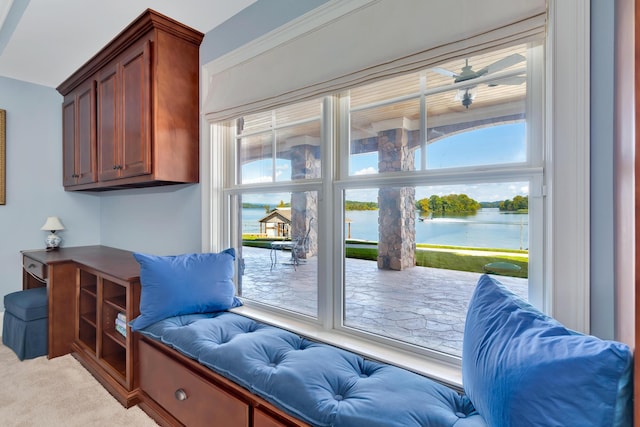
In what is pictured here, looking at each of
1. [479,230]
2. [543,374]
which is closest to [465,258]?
[479,230]

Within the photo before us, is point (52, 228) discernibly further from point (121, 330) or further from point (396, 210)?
point (396, 210)

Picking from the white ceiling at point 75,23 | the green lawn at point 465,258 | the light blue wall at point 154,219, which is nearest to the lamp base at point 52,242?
the light blue wall at point 154,219

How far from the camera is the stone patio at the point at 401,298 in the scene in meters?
1.36

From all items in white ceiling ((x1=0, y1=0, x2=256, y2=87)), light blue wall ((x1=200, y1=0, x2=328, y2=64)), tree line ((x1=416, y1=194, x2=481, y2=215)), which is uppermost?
white ceiling ((x1=0, y1=0, x2=256, y2=87))

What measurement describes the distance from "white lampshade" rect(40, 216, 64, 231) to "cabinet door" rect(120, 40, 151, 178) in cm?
147

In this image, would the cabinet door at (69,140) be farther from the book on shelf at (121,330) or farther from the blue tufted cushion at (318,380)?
the blue tufted cushion at (318,380)

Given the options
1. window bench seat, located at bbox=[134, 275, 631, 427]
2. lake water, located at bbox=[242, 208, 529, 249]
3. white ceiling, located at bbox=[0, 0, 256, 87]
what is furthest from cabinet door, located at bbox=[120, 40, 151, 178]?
lake water, located at bbox=[242, 208, 529, 249]

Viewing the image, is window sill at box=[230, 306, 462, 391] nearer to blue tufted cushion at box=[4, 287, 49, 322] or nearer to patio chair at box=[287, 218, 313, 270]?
patio chair at box=[287, 218, 313, 270]

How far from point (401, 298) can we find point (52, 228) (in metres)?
3.37

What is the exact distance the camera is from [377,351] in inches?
56.8

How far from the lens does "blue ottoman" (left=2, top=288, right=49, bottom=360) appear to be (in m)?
2.46

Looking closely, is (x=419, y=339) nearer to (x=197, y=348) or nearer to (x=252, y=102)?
(x=197, y=348)

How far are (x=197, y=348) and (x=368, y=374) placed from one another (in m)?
0.76

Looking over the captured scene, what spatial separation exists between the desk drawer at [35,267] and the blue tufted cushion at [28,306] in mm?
161
